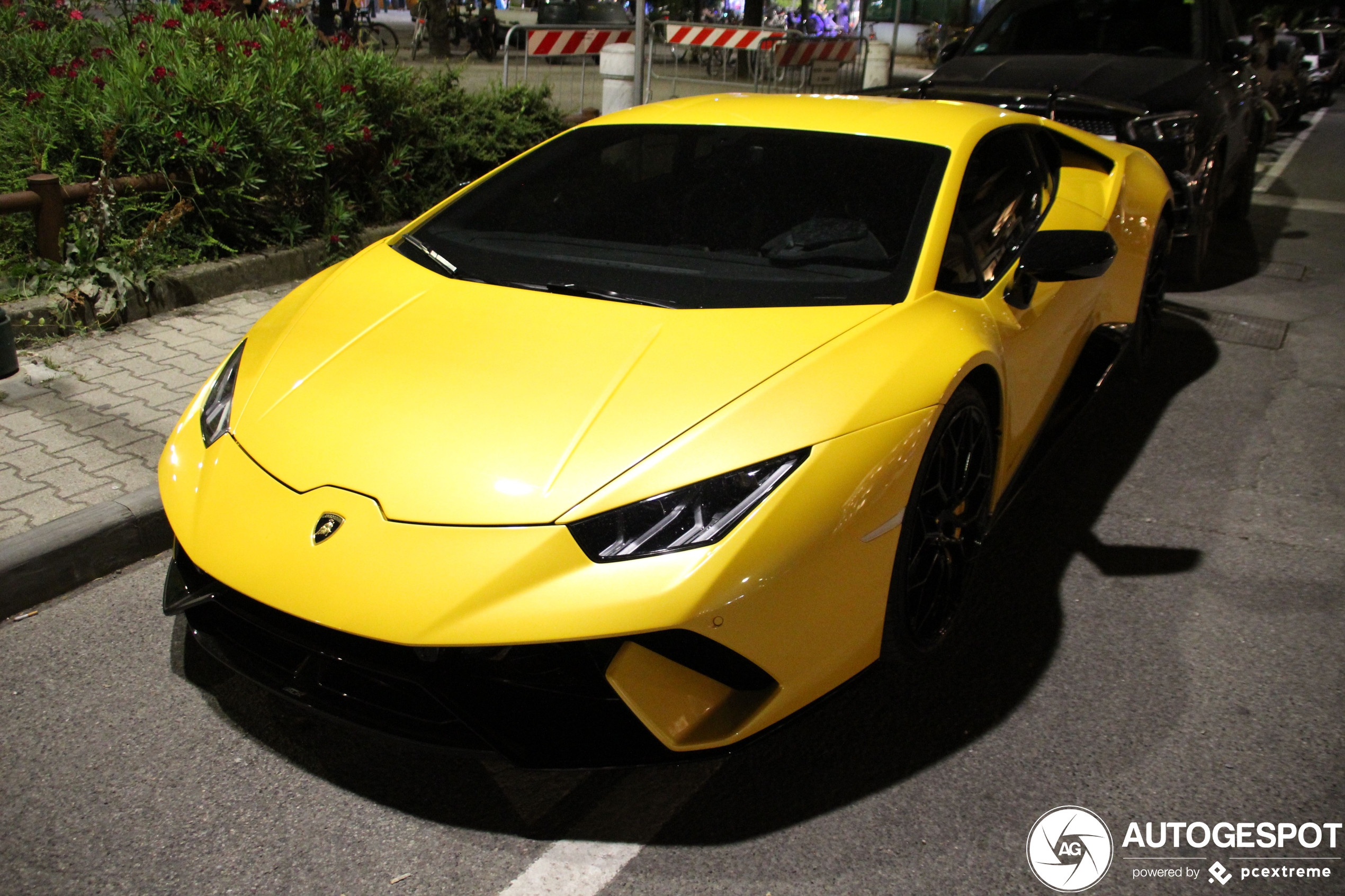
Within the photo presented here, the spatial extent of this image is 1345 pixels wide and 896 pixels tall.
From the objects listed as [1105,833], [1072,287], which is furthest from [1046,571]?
[1105,833]

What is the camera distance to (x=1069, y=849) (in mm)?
2270

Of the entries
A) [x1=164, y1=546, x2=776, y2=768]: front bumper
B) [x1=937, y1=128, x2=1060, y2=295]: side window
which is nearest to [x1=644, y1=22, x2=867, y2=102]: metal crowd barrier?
[x1=937, y1=128, x2=1060, y2=295]: side window

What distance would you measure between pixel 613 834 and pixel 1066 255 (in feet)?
6.48

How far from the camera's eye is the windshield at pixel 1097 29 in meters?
7.09

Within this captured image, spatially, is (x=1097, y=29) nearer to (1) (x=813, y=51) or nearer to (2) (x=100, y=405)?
(2) (x=100, y=405)

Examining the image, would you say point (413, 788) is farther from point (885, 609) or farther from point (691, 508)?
point (885, 609)

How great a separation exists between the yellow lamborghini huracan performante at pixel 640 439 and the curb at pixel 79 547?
76 cm

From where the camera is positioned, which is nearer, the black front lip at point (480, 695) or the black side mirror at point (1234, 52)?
the black front lip at point (480, 695)

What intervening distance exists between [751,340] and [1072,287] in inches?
60.0

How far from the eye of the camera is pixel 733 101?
144 inches

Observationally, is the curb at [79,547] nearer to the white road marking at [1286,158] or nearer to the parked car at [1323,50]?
the white road marking at [1286,158]

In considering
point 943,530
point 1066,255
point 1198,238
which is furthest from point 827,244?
point 1198,238

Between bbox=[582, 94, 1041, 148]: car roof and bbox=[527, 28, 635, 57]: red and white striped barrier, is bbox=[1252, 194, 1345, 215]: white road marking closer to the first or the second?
bbox=[527, 28, 635, 57]: red and white striped barrier

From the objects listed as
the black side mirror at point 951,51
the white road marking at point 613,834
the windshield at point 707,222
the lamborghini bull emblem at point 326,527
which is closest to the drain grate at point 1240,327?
the black side mirror at point 951,51
